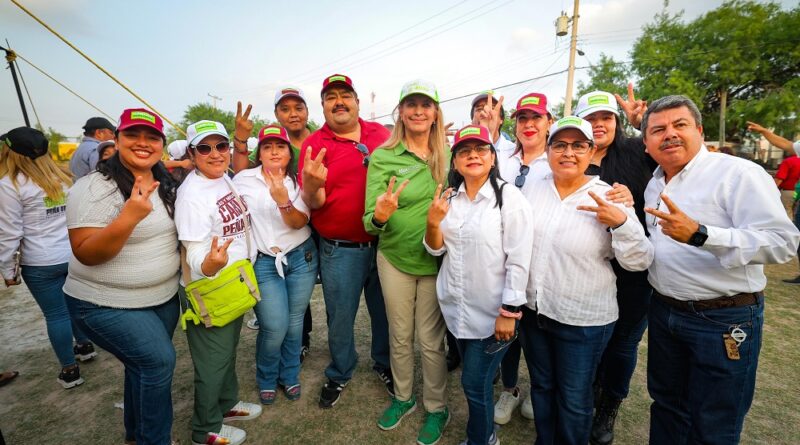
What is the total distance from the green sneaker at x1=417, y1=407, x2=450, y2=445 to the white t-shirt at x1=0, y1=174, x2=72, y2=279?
11.7 feet

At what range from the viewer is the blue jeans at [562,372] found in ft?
6.96

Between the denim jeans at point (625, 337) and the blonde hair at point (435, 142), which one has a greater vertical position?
the blonde hair at point (435, 142)

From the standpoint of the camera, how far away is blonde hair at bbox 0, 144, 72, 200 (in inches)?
119

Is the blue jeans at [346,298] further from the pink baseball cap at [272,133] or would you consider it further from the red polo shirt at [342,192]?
the pink baseball cap at [272,133]

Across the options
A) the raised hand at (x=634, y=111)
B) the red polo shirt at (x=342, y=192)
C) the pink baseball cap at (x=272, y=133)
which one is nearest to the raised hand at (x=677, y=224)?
the raised hand at (x=634, y=111)

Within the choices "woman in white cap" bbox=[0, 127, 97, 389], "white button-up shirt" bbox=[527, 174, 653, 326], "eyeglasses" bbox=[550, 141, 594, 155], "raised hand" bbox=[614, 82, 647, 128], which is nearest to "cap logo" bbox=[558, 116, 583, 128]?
"eyeglasses" bbox=[550, 141, 594, 155]

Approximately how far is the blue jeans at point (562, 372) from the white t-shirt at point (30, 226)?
4.14 m

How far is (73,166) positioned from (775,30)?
28.4 meters

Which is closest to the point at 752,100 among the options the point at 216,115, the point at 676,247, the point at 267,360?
the point at 676,247

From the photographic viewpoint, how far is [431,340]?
2740 mm

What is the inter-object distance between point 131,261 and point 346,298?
1544 millimetres

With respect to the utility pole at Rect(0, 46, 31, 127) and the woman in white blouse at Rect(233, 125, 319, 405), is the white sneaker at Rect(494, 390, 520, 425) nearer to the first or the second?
the woman in white blouse at Rect(233, 125, 319, 405)

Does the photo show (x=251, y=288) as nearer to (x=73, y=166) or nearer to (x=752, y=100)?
(x=73, y=166)

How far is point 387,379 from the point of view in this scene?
3.35 metres
